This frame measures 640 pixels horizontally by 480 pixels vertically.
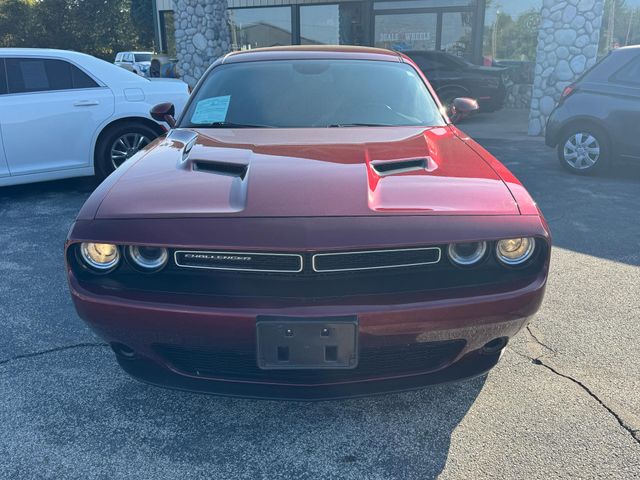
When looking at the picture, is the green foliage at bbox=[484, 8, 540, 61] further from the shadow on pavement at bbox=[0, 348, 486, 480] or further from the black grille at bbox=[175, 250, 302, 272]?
the black grille at bbox=[175, 250, 302, 272]

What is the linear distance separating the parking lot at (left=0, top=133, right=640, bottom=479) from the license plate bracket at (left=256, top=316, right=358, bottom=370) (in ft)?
1.53

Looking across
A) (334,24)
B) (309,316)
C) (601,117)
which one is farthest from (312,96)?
(334,24)

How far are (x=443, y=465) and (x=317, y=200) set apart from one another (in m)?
1.13

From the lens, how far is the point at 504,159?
8.27m

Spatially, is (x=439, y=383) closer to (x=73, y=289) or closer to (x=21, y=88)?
(x=73, y=289)

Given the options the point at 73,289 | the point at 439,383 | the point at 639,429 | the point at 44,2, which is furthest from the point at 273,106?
the point at 44,2

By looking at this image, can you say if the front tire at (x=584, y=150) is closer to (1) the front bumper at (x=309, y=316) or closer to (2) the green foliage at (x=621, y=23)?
(1) the front bumper at (x=309, y=316)

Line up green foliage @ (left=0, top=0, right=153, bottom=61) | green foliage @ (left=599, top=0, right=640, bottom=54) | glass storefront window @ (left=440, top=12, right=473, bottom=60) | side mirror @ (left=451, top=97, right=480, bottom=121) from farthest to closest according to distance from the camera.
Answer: green foliage @ (left=0, top=0, right=153, bottom=61), green foliage @ (left=599, top=0, right=640, bottom=54), glass storefront window @ (left=440, top=12, right=473, bottom=60), side mirror @ (left=451, top=97, right=480, bottom=121)

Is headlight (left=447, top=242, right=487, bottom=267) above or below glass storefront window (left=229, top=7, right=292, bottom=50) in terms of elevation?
below

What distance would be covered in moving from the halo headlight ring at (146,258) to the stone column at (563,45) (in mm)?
9723

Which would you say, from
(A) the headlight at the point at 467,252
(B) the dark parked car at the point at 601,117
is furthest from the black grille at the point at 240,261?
(B) the dark parked car at the point at 601,117

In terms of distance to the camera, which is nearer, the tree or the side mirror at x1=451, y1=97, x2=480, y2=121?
the side mirror at x1=451, y1=97, x2=480, y2=121

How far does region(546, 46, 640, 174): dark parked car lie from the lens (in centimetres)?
663

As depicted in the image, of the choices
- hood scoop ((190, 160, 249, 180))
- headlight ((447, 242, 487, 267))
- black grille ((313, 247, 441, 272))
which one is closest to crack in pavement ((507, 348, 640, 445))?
headlight ((447, 242, 487, 267))
